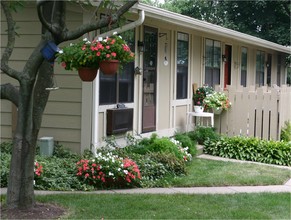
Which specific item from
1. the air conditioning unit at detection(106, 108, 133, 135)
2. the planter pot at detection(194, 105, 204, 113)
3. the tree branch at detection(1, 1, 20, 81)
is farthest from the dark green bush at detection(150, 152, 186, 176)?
the planter pot at detection(194, 105, 204, 113)

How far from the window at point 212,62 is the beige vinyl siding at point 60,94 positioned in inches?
215

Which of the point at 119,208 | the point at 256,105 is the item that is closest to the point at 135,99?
the point at 256,105

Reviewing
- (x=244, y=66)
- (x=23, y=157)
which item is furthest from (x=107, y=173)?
(x=244, y=66)

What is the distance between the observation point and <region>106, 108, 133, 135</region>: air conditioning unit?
791 centimetres

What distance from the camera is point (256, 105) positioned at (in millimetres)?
10117

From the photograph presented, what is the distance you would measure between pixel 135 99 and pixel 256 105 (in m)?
2.89

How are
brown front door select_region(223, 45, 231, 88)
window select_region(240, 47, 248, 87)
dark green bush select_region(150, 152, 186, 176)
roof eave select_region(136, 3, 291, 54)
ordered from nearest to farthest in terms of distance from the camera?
dark green bush select_region(150, 152, 186, 176) → roof eave select_region(136, 3, 291, 54) → brown front door select_region(223, 45, 231, 88) → window select_region(240, 47, 248, 87)

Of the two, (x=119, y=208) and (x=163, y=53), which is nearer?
(x=119, y=208)

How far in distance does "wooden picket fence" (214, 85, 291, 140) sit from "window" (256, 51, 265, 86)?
244 inches

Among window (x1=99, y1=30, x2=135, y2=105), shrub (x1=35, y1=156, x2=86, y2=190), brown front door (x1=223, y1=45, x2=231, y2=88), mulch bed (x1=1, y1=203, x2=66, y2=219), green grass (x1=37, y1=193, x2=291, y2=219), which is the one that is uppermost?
brown front door (x1=223, y1=45, x2=231, y2=88)

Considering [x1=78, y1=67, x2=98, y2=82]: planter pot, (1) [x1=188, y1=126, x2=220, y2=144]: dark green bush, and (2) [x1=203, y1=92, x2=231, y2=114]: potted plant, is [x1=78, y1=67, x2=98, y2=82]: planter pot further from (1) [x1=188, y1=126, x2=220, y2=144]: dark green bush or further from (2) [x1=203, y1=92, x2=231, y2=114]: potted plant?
(2) [x1=203, y1=92, x2=231, y2=114]: potted plant

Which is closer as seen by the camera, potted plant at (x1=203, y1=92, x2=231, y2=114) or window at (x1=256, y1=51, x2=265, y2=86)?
potted plant at (x1=203, y1=92, x2=231, y2=114)

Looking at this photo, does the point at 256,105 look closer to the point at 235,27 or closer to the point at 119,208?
the point at 119,208

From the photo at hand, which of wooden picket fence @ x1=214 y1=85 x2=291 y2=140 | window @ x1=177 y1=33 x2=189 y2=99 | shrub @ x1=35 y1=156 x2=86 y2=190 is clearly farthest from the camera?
window @ x1=177 y1=33 x2=189 y2=99
